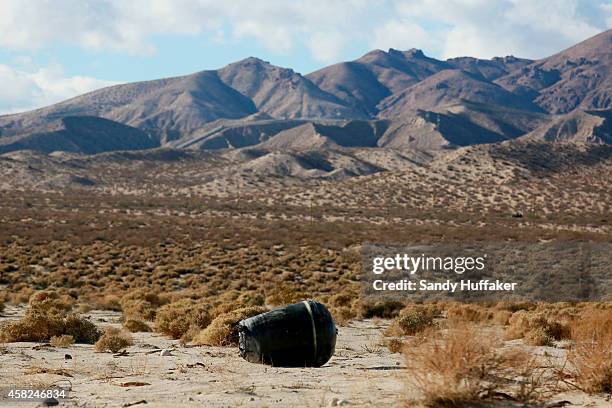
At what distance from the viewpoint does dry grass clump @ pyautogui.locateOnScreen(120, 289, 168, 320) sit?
19359 mm

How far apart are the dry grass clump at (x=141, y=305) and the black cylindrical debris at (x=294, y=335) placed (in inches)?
342

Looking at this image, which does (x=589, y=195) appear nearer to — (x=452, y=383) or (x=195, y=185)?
(x=195, y=185)

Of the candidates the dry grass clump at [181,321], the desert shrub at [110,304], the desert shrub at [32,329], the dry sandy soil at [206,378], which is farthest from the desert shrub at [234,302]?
the desert shrub at [32,329]

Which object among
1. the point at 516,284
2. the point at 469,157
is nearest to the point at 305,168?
the point at 469,157

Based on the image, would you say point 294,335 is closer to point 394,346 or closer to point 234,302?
point 394,346

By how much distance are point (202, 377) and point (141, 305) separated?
35.7 feet

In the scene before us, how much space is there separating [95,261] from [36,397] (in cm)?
3075

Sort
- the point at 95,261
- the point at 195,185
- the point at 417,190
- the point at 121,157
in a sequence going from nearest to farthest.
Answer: the point at 95,261
the point at 417,190
the point at 195,185
the point at 121,157

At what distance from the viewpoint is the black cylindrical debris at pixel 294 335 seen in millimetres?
10656

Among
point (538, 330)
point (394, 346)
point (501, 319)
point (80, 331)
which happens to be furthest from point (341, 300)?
point (80, 331)

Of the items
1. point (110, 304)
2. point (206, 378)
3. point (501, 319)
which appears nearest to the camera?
point (206, 378)

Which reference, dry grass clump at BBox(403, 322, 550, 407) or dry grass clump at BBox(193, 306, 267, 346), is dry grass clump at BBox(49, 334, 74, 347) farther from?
dry grass clump at BBox(403, 322, 550, 407)

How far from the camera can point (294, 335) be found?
1079 centimetres

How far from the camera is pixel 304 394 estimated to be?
8.64 m
